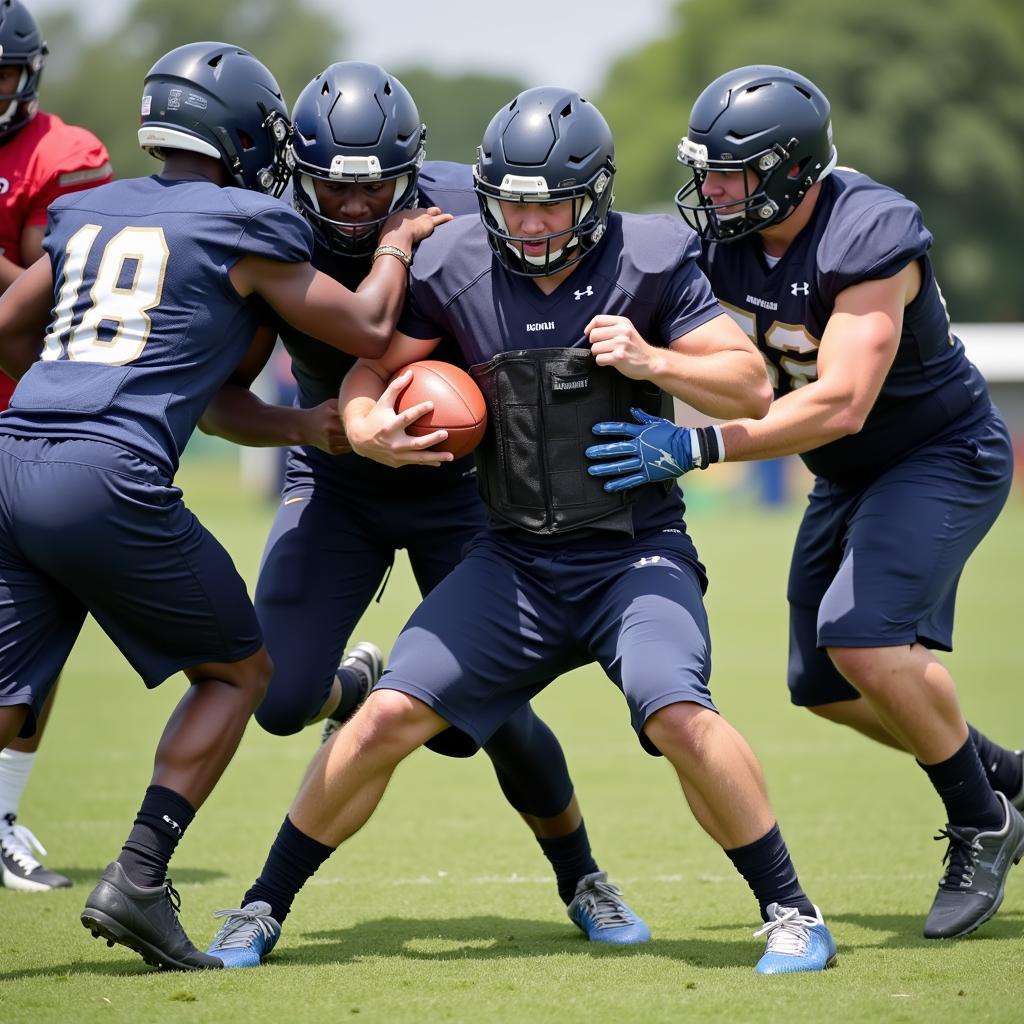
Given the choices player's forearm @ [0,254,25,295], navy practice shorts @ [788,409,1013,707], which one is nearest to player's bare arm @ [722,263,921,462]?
navy practice shorts @ [788,409,1013,707]

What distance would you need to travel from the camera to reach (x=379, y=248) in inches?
182

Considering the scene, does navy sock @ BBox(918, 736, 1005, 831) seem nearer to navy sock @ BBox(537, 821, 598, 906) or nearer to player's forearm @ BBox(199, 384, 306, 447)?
navy sock @ BBox(537, 821, 598, 906)

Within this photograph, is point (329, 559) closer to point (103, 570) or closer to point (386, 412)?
point (386, 412)

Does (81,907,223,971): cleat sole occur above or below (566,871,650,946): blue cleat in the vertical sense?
above

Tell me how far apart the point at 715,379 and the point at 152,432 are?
1.56 m

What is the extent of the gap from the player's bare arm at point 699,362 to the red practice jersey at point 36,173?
8.14 ft

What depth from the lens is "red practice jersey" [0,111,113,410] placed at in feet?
18.9

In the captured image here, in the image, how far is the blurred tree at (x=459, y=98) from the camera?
101 m

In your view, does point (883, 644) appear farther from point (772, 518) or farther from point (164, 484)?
point (772, 518)

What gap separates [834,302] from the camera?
476 centimetres

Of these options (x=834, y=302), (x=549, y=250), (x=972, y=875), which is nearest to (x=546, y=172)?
(x=549, y=250)

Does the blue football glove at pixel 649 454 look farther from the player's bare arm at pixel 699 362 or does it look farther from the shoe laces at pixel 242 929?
the shoe laces at pixel 242 929

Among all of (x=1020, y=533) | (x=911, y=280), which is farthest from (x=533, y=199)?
(x=1020, y=533)

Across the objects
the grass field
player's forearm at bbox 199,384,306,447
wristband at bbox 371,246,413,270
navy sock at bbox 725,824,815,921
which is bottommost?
the grass field
